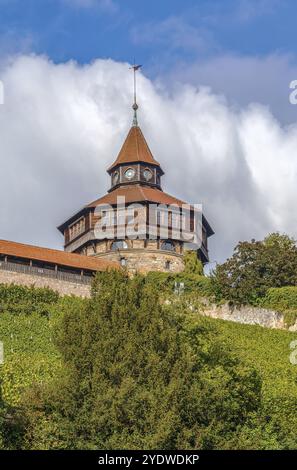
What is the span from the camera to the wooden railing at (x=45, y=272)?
56162mm

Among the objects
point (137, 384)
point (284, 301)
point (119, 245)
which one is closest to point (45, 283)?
point (119, 245)

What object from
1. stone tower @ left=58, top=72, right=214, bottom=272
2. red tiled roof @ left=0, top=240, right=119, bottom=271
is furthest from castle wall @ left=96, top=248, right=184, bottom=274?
red tiled roof @ left=0, top=240, right=119, bottom=271

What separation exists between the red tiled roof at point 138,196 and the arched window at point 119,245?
8.53ft

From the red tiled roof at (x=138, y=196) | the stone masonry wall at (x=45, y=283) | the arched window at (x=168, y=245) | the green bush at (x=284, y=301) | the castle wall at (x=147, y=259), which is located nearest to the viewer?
the green bush at (x=284, y=301)

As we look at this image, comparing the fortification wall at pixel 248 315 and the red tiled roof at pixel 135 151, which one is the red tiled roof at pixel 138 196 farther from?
the fortification wall at pixel 248 315

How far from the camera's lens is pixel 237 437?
3334cm

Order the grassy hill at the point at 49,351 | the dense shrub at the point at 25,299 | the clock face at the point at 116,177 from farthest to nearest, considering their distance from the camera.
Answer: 1. the clock face at the point at 116,177
2. the dense shrub at the point at 25,299
3. the grassy hill at the point at 49,351

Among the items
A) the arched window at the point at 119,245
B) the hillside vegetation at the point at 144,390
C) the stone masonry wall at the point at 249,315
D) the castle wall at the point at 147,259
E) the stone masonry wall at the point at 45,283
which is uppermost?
the arched window at the point at 119,245

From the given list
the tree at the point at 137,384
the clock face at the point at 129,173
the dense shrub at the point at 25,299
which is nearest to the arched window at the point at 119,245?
the clock face at the point at 129,173

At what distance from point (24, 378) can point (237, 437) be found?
27.7 ft

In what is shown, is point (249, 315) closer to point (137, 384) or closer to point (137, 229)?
point (137, 229)

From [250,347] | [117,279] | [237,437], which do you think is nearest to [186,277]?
[250,347]

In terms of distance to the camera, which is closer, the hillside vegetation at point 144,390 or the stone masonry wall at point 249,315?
the hillside vegetation at point 144,390

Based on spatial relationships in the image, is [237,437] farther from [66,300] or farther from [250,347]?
[66,300]
